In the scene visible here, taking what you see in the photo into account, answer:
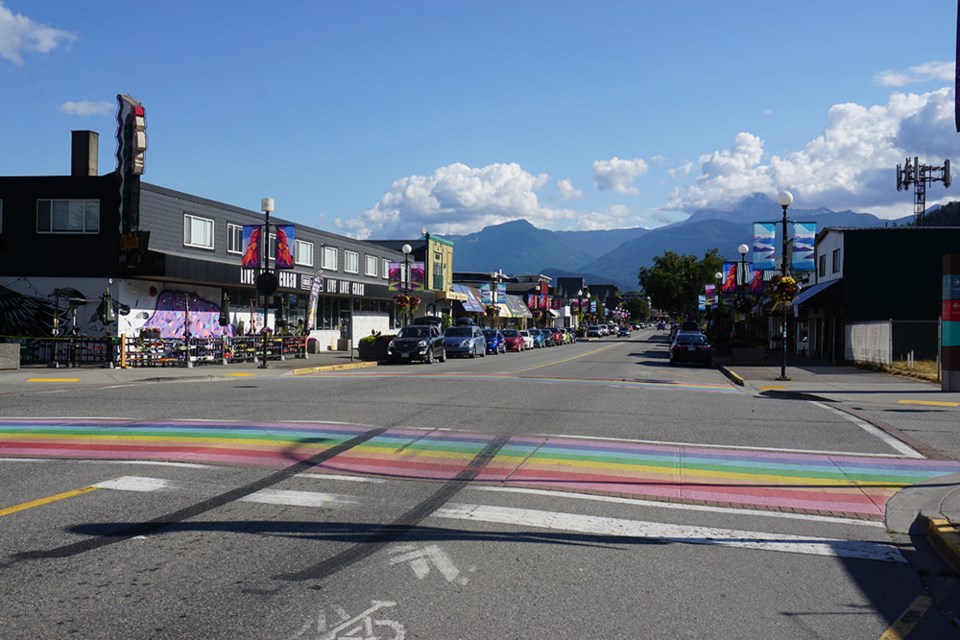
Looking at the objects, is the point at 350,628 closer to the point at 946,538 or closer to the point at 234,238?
the point at 946,538

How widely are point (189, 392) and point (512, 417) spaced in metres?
8.38

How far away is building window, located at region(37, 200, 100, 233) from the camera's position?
99.1 feet

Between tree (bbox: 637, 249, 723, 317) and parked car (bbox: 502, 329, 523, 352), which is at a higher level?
tree (bbox: 637, 249, 723, 317)

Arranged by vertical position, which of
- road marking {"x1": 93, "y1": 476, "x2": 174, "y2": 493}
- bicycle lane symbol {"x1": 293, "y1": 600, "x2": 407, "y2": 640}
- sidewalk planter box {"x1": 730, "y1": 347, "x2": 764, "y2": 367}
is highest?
sidewalk planter box {"x1": 730, "y1": 347, "x2": 764, "y2": 367}

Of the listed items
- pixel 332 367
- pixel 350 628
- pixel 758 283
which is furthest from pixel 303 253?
pixel 350 628

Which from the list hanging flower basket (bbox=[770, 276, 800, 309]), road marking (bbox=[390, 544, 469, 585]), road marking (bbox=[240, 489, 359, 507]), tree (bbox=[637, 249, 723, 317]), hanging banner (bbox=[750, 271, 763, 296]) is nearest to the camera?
road marking (bbox=[390, 544, 469, 585])

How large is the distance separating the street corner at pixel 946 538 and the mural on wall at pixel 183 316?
93.1ft

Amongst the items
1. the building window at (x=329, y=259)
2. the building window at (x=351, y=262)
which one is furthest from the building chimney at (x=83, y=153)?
the building window at (x=351, y=262)

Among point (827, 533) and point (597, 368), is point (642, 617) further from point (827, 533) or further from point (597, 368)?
point (597, 368)

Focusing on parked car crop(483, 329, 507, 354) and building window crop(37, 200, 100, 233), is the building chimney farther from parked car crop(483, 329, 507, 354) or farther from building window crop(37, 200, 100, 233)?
parked car crop(483, 329, 507, 354)

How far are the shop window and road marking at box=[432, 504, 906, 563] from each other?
1158 inches

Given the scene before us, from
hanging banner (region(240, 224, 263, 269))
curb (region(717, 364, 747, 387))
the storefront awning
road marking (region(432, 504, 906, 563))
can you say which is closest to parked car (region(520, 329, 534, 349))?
the storefront awning

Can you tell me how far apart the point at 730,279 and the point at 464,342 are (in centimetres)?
2254

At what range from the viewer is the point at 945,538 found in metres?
6.76
